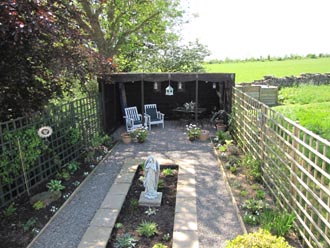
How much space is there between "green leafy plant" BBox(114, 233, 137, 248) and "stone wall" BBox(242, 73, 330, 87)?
664 inches

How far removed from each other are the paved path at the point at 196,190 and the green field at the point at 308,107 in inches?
128

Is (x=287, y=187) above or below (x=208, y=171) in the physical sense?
above

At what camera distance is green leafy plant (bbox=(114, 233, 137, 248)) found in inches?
172

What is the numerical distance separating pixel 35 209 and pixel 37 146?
138cm

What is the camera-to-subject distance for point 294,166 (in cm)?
469

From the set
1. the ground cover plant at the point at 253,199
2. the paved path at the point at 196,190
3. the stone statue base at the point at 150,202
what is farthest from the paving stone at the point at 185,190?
the ground cover plant at the point at 253,199

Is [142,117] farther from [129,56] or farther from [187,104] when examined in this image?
[129,56]

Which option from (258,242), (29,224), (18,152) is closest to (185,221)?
(258,242)

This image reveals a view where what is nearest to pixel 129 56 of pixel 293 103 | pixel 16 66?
pixel 293 103

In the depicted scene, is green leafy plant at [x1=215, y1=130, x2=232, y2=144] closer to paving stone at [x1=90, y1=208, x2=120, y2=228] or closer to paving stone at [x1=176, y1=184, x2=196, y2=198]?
paving stone at [x1=176, y1=184, x2=196, y2=198]

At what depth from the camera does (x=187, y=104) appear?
12.5 meters

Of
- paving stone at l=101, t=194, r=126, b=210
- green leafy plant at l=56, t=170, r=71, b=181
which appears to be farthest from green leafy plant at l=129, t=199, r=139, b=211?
green leafy plant at l=56, t=170, r=71, b=181

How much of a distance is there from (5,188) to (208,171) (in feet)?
13.9

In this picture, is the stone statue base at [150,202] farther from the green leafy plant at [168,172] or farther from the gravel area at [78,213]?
the green leafy plant at [168,172]
